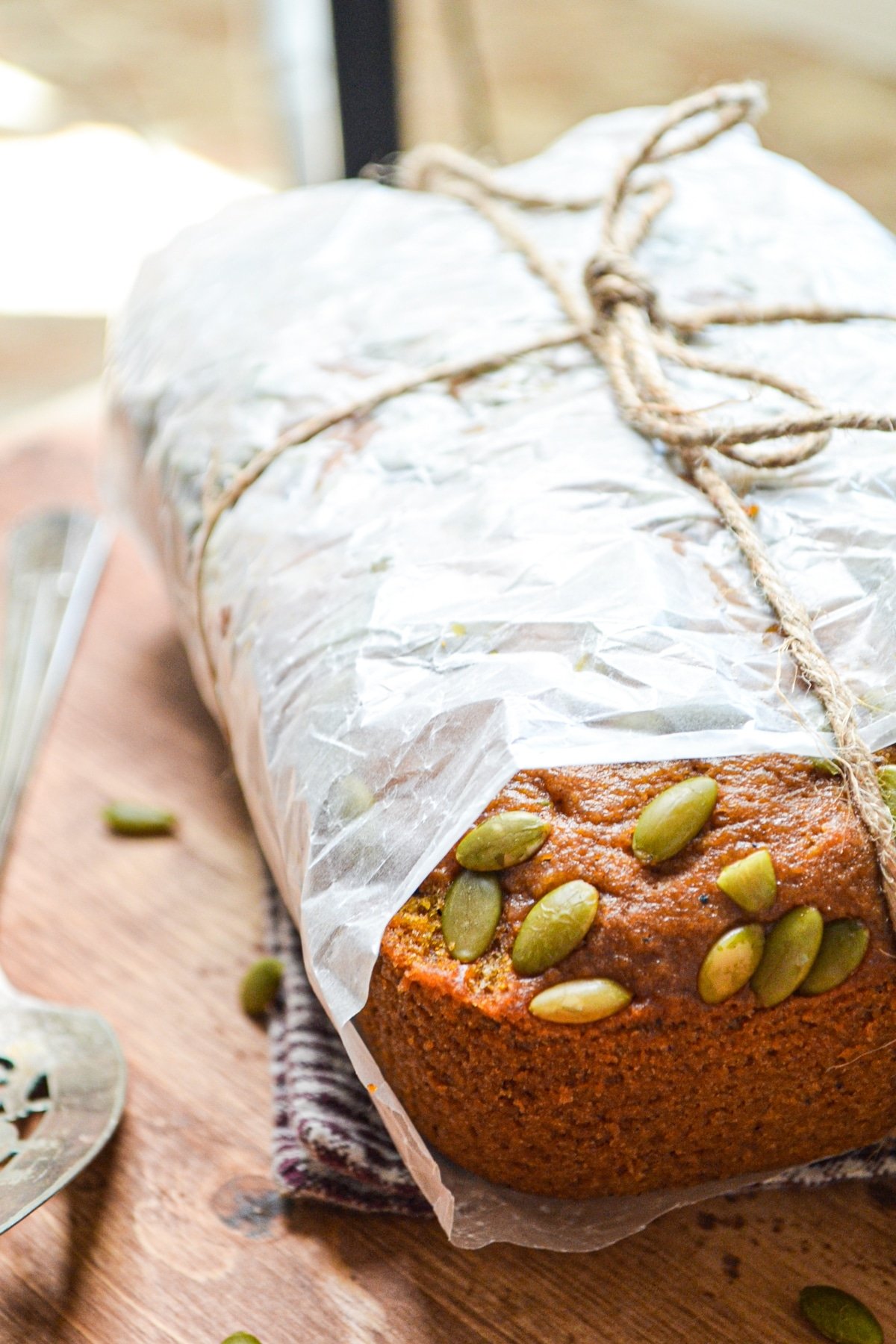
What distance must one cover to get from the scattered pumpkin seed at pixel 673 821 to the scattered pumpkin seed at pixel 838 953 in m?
0.08

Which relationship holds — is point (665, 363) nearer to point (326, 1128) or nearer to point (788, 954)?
point (788, 954)

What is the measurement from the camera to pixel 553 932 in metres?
0.64

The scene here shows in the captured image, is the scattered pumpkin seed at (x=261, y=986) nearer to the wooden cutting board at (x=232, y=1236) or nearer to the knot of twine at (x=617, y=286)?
the wooden cutting board at (x=232, y=1236)

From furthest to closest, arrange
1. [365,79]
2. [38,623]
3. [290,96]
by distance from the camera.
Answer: [290,96] < [365,79] < [38,623]

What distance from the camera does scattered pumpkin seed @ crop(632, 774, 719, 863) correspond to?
66cm

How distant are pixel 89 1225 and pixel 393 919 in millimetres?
309

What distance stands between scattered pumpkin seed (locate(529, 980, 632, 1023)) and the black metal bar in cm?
154

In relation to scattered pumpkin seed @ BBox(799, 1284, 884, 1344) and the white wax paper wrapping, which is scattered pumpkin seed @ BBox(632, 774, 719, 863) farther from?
scattered pumpkin seed @ BBox(799, 1284, 884, 1344)

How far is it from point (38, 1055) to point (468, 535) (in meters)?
0.45

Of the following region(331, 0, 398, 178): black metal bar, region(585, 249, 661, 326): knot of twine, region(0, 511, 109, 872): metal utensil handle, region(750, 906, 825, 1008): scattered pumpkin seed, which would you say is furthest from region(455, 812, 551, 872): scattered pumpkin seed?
region(331, 0, 398, 178): black metal bar

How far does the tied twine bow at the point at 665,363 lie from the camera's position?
0.69 metres

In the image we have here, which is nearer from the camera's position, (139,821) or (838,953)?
(838,953)

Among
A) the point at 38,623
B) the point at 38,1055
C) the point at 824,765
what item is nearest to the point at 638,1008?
the point at 824,765

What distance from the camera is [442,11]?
2389 millimetres
